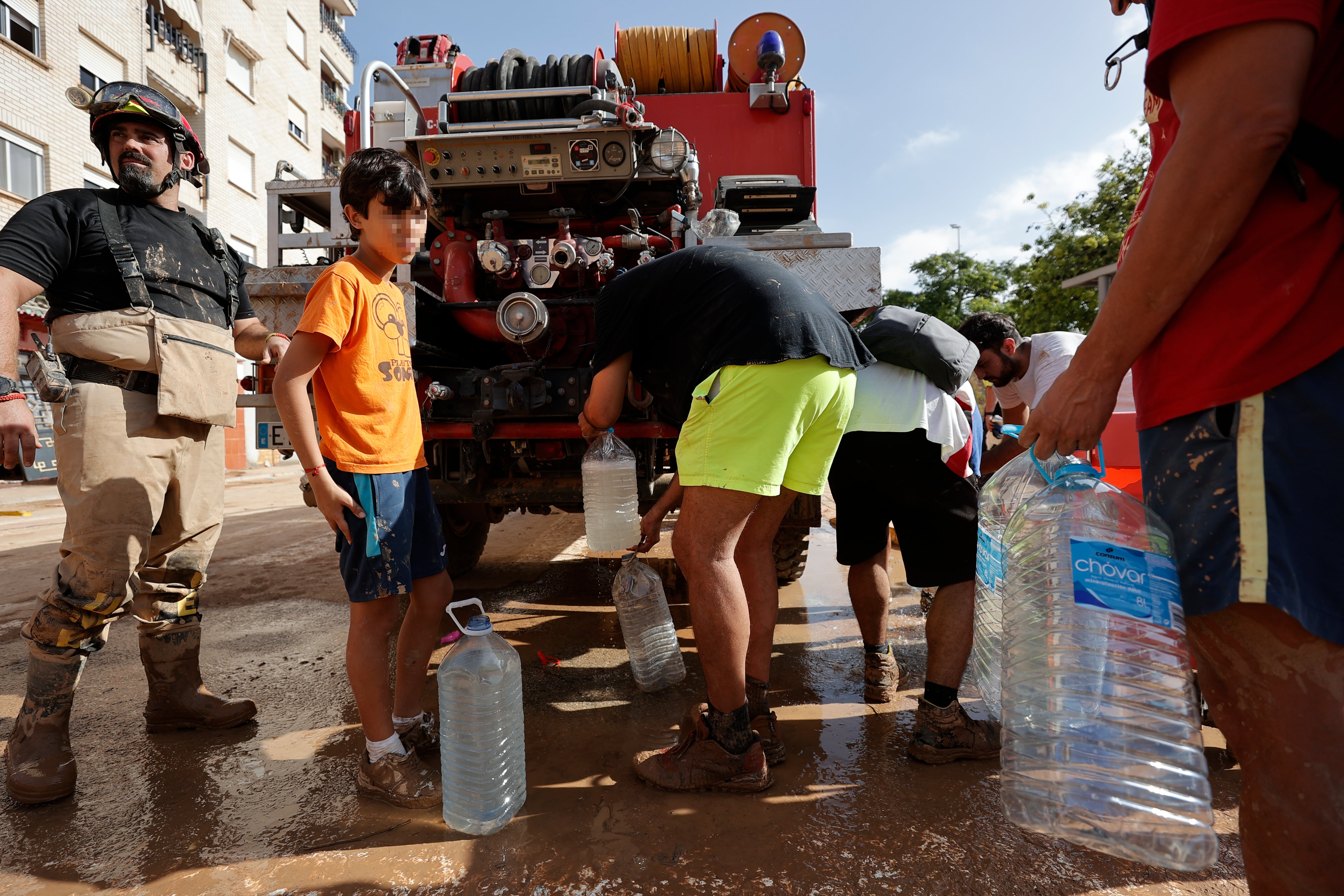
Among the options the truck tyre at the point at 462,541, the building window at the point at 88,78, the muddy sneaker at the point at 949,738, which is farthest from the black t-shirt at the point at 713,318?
the building window at the point at 88,78

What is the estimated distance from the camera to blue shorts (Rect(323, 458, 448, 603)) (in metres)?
2.06

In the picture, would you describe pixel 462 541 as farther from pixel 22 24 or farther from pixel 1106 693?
pixel 22 24

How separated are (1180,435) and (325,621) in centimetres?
426

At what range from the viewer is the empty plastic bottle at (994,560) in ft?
5.90

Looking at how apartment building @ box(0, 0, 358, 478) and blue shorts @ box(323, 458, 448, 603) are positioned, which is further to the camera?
apartment building @ box(0, 0, 358, 478)

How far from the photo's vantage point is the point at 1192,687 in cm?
121

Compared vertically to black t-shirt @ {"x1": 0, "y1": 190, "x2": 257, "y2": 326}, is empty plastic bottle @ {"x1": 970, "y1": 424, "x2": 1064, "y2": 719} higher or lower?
lower

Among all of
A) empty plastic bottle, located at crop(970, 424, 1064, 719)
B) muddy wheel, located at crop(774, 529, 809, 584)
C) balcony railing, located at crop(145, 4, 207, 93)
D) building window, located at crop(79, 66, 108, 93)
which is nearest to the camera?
empty plastic bottle, located at crop(970, 424, 1064, 719)

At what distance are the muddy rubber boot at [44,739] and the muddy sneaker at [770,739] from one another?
89.1 inches

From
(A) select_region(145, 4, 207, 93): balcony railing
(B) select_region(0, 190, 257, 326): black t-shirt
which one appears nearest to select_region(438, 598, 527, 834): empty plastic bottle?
(B) select_region(0, 190, 257, 326): black t-shirt

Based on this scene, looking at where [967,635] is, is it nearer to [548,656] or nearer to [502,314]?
[548,656]

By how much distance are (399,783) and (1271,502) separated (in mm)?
2255

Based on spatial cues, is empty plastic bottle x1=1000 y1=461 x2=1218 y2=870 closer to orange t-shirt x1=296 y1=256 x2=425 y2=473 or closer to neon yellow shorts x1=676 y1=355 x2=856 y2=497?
neon yellow shorts x1=676 y1=355 x2=856 y2=497

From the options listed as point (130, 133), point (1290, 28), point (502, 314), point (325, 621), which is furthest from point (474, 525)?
point (1290, 28)
